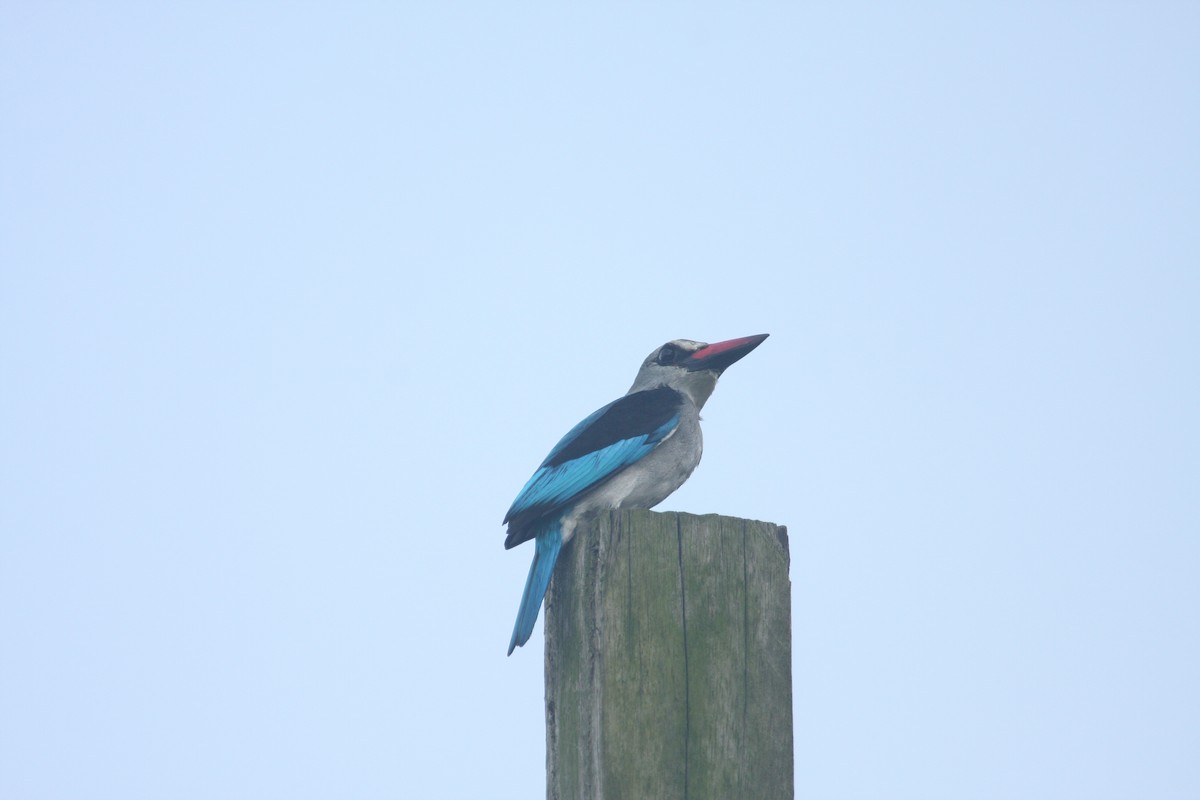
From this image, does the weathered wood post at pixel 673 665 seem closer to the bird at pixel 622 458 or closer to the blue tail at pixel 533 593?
the blue tail at pixel 533 593

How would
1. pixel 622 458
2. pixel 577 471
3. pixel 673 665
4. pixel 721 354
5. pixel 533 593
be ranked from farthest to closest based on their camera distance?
pixel 721 354 → pixel 622 458 → pixel 577 471 → pixel 533 593 → pixel 673 665

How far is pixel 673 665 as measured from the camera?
283 cm

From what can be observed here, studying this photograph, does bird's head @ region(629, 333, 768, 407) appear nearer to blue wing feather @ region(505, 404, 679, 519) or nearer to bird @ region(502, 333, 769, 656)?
bird @ region(502, 333, 769, 656)

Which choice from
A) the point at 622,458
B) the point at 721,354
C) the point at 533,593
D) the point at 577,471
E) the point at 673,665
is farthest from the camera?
the point at 721,354

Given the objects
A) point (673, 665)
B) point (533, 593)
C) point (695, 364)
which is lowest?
point (673, 665)

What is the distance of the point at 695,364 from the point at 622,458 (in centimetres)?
110

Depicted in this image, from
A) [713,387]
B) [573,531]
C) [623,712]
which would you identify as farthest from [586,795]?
[713,387]

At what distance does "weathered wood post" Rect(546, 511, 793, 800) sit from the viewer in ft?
8.98

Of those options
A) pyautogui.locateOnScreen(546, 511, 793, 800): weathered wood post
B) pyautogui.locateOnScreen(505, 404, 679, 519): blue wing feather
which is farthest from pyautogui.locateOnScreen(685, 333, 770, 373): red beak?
pyautogui.locateOnScreen(546, 511, 793, 800): weathered wood post

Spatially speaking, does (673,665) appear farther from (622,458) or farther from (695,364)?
(695,364)

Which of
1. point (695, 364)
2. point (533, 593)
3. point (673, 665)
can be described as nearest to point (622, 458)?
point (533, 593)

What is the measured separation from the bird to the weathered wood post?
1062 millimetres

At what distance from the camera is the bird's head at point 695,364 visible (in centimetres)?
570

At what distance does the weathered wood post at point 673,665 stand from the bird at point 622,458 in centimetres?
106
